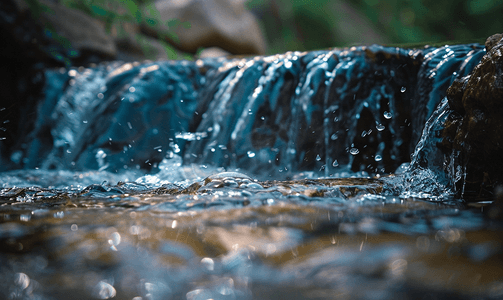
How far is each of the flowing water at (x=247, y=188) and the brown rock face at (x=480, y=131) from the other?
12 cm

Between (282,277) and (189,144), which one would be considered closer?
(282,277)

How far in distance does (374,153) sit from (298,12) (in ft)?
39.3

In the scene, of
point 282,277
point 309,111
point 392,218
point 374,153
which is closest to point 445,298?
point 282,277

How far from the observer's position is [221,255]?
2.49ft

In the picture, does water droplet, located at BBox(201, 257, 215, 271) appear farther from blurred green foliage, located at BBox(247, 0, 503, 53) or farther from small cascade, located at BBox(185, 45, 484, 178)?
blurred green foliage, located at BBox(247, 0, 503, 53)

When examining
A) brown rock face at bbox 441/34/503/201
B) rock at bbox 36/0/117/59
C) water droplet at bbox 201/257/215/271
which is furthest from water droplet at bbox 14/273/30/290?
rock at bbox 36/0/117/59

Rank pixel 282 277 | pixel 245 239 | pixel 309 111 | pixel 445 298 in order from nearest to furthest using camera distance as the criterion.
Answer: pixel 445 298, pixel 282 277, pixel 245 239, pixel 309 111

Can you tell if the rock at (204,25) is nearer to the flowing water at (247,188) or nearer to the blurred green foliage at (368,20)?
the blurred green foliage at (368,20)

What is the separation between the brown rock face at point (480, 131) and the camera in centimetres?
138

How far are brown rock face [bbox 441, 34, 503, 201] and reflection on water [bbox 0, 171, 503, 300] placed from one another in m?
0.40

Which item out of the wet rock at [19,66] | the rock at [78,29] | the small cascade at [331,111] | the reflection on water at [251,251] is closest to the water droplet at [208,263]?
the reflection on water at [251,251]

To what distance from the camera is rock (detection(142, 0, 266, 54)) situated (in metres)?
8.09

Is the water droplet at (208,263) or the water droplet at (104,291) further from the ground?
the water droplet at (208,263)

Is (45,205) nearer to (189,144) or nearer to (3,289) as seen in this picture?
(3,289)
